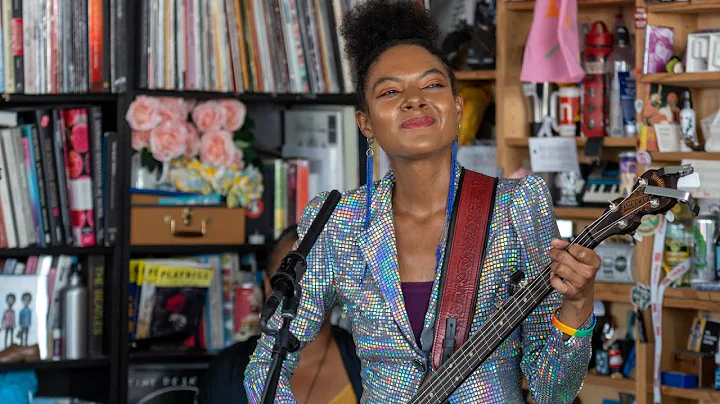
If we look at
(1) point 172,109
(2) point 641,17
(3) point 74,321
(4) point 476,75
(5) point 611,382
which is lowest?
(5) point 611,382

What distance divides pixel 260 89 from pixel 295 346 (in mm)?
1842

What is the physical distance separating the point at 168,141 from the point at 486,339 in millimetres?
1790

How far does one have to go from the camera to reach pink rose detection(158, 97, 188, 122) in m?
3.20

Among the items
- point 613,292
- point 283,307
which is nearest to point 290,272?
point 283,307

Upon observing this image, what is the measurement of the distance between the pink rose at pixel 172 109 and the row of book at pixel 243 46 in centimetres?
4

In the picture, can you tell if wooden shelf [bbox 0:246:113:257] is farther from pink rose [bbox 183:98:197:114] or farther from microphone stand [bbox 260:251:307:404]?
microphone stand [bbox 260:251:307:404]

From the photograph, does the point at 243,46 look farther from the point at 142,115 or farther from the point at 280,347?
the point at 280,347

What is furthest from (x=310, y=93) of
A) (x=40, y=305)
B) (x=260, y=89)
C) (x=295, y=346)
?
(x=295, y=346)

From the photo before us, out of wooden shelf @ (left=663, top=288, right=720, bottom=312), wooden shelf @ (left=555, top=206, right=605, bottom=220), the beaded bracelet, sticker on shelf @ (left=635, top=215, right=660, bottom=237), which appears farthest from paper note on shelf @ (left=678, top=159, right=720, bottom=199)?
the beaded bracelet

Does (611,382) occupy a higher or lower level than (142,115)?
lower

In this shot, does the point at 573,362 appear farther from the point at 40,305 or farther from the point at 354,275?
the point at 40,305

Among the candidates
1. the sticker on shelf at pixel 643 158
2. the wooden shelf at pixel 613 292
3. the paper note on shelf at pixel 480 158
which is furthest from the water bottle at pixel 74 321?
the sticker on shelf at pixel 643 158

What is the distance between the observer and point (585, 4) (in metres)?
3.44

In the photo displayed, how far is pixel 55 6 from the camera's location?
3.22 metres
